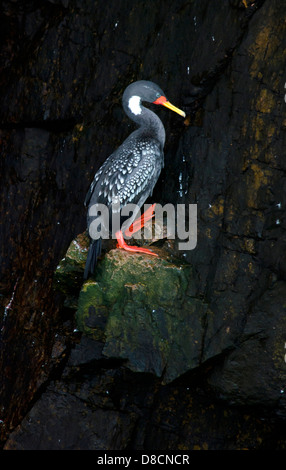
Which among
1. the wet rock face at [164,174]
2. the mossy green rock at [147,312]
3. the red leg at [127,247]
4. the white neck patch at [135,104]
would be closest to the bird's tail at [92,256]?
the mossy green rock at [147,312]

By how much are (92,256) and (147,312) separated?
64 cm

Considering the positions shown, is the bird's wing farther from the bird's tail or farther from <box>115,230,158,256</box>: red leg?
the bird's tail

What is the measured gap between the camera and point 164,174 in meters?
5.49

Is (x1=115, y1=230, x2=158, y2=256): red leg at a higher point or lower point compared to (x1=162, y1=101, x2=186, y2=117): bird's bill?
lower

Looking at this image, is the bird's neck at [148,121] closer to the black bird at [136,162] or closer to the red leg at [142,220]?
the black bird at [136,162]

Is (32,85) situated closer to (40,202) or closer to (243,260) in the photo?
(40,202)

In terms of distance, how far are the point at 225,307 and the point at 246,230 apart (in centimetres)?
66

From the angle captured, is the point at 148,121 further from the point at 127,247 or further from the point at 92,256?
the point at 92,256

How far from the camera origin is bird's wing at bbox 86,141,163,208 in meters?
5.02

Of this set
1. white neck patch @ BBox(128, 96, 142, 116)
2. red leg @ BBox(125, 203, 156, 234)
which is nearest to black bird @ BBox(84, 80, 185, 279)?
white neck patch @ BBox(128, 96, 142, 116)

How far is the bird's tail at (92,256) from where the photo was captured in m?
4.77

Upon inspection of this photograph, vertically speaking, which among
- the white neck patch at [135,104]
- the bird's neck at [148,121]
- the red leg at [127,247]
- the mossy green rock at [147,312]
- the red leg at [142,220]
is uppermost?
the white neck patch at [135,104]

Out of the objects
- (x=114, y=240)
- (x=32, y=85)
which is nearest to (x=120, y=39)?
(x=32, y=85)

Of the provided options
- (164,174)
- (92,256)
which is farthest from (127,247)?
(164,174)
